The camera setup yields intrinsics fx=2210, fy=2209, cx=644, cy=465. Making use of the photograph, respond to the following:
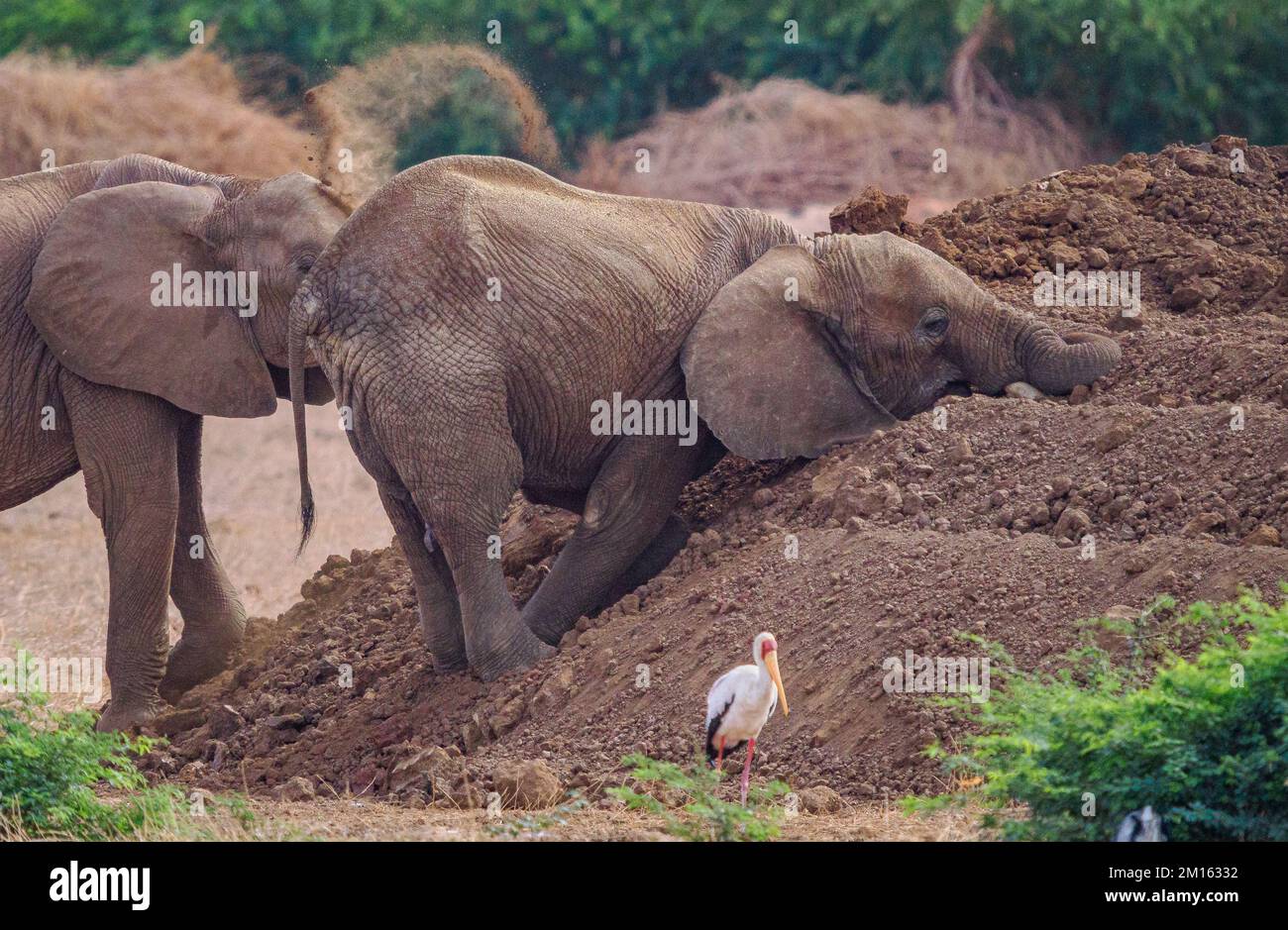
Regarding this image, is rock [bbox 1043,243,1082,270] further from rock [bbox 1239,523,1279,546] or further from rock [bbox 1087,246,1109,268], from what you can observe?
rock [bbox 1239,523,1279,546]

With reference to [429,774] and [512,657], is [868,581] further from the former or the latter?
[429,774]

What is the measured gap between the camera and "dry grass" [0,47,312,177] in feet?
79.3

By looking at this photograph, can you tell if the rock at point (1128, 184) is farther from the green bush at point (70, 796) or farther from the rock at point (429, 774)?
the green bush at point (70, 796)

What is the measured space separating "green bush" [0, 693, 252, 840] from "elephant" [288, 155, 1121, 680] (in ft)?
6.98

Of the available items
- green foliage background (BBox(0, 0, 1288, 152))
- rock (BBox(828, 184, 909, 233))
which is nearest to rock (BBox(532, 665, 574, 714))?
rock (BBox(828, 184, 909, 233))

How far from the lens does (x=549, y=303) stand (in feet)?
31.9

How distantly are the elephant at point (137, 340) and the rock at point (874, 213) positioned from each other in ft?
9.55

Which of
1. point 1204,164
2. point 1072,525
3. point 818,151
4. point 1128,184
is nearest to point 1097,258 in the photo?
point 1128,184

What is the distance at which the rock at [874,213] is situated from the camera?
11.9m

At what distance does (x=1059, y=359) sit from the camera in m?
10.3

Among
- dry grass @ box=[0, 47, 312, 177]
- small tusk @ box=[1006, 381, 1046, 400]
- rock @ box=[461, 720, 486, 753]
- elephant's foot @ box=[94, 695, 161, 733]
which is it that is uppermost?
dry grass @ box=[0, 47, 312, 177]

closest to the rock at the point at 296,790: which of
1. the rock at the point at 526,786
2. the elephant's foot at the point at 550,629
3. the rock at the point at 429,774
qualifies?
the rock at the point at 429,774

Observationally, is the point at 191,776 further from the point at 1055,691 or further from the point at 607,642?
the point at 1055,691

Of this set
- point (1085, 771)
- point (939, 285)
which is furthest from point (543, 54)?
point (1085, 771)
